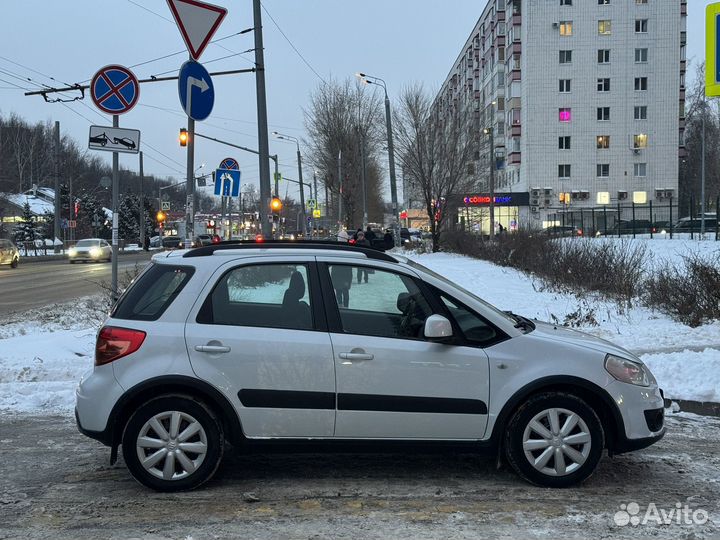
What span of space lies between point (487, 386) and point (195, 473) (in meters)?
2.01

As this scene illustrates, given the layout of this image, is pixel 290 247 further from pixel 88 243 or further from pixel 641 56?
pixel 641 56

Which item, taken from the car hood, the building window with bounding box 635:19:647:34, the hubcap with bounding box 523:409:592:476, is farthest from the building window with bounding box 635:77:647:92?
the hubcap with bounding box 523:409:592:476

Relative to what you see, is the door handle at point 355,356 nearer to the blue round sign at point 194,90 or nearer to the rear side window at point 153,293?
the rear side window at point 153,293

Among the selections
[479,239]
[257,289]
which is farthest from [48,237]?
[257,289]

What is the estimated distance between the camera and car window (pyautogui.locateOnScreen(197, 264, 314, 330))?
430 centimetres

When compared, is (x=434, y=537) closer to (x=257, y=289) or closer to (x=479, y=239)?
(x=257, y=289)

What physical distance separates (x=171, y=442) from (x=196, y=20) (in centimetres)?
571

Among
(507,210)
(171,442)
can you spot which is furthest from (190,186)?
(507,210)

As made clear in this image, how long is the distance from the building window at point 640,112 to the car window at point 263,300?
204 ft

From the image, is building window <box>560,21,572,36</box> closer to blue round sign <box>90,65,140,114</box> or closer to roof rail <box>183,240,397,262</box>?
blue round sign <box>90,65,140,114</box>

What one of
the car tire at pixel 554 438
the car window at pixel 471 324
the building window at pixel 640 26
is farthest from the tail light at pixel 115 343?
the building window at pixel 640 26

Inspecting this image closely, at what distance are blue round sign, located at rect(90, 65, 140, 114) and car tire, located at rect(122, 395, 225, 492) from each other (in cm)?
540

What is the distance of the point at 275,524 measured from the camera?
3.77m

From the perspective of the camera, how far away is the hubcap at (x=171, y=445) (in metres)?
4.17
